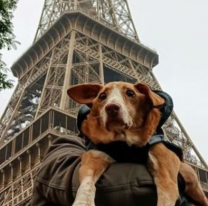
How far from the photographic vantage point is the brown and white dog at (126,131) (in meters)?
2.14

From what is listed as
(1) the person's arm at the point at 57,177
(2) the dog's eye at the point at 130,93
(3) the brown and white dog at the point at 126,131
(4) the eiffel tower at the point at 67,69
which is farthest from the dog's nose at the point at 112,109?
(4) the eiffel tower at the point at 67,69

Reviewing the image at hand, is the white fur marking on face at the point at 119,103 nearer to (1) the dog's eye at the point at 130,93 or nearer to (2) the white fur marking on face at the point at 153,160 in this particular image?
(1) the dog's eye at the point at 130,93

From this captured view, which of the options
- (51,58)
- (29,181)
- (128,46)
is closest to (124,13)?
(128,46)

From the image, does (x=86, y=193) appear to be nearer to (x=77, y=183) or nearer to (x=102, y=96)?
(x=77, y=183)

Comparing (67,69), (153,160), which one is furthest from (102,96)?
(67,69)

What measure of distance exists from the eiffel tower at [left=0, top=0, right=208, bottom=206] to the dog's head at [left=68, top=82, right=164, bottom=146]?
1976 cm

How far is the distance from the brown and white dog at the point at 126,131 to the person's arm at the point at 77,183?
5 cm

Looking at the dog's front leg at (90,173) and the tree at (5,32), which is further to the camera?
the tree at (5,32)

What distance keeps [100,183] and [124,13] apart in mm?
34346

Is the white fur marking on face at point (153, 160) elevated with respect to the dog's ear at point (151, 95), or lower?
lower

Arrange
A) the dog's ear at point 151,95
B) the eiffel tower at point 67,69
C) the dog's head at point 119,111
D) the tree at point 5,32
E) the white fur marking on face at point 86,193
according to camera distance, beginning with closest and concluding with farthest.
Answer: the white fur marking on face at point 86,193, the dog's head at point 119,111, the dog's ear at point 151,95, the tree at point 5,32, the eiffel tower at point 67,69

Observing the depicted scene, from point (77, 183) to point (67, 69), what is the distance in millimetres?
25831

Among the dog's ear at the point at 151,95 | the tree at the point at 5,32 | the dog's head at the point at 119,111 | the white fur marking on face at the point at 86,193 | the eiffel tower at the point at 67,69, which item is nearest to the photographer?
the white fur marking on face at the point at 86,193

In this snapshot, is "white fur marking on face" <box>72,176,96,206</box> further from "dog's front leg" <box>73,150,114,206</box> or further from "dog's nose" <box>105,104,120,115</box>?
"dog's nose" <box>105,104,120,115</box>
